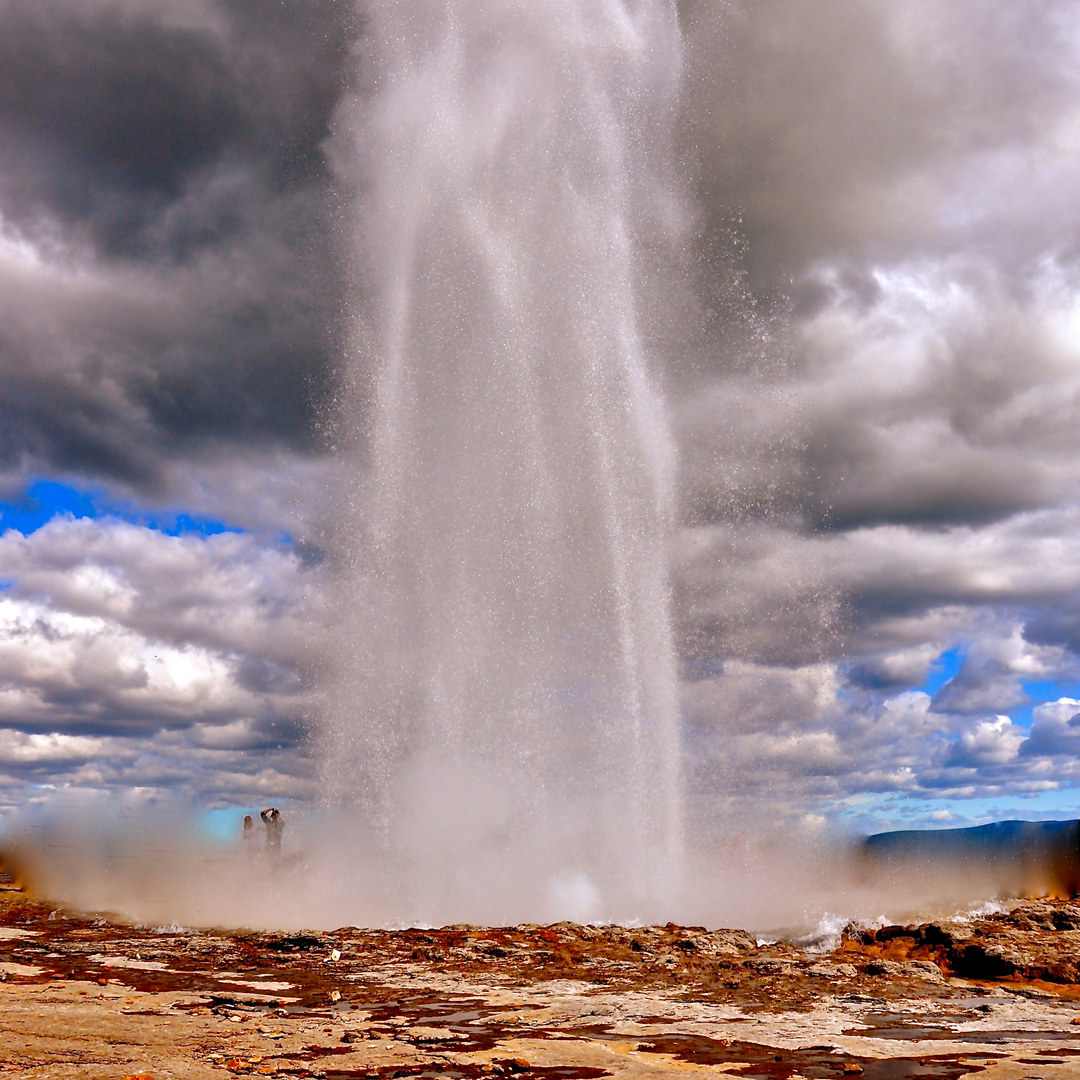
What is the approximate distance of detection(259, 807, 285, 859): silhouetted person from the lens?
25.4 metres

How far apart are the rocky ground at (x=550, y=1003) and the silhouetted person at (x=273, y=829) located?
7327mm

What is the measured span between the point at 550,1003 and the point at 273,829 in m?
17.2

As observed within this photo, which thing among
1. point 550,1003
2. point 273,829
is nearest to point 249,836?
point 273,829

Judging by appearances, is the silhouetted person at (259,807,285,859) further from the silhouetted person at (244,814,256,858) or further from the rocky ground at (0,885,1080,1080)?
the rocky ground at (0,885,1080,1080)

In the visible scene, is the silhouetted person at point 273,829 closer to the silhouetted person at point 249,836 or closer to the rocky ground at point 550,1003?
the silhouetted person at point 249,836

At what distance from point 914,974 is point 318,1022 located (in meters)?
8.72

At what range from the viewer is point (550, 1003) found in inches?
423

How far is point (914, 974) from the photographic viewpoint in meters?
12.6

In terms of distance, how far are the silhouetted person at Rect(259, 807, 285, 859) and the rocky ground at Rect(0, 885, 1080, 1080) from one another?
7.33 m

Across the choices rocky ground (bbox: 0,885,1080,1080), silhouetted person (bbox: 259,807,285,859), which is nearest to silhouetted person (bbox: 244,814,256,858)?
silhouetted person (bbox: 259,807,285,859)

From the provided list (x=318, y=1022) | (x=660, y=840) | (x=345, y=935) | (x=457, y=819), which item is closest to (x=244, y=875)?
(x=457, y=819)

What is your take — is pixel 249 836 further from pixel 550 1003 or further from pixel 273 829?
pixel 550 1003

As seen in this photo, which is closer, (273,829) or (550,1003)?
(550,1003)

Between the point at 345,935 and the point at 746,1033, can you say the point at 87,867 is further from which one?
the point at 746,1033
